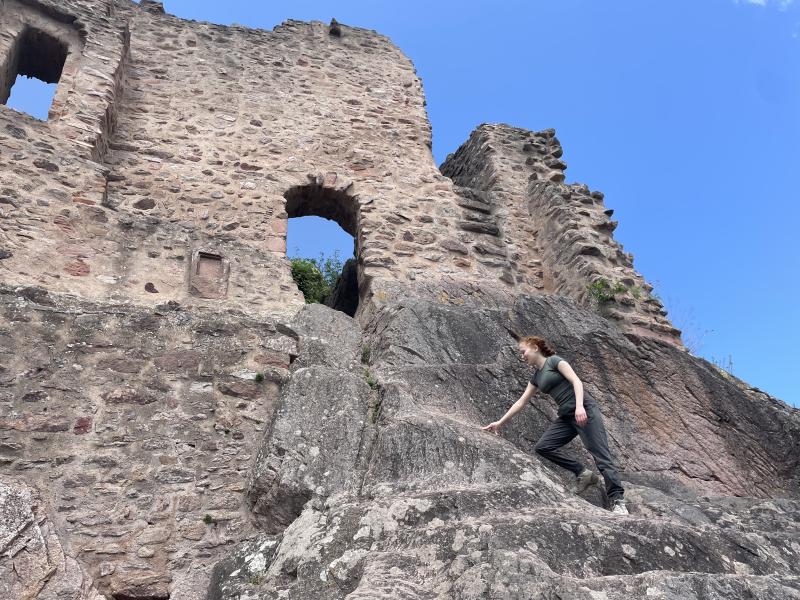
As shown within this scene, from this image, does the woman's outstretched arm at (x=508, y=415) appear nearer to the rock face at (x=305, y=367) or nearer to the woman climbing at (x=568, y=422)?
the woman climbing at (x=568, y=422)

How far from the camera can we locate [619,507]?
370cm

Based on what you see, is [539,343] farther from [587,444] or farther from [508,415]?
[587,444]

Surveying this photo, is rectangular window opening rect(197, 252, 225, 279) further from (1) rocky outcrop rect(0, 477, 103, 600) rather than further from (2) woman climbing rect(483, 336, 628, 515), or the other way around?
(2) woman climbing rect(483, 336, 628, 515)

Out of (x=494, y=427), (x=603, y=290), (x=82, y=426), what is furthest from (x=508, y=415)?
(x=603, y=290)

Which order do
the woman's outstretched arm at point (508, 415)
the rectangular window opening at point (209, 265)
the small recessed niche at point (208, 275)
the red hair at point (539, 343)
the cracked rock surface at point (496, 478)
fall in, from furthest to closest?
1. the rectangular window opening at point (209, 265)
2. the small recessed niche at point (208, 275)
3. the red hair at point (539, 343)
4. the woman's outstretched arm at point (508, 415)
5. the cracked rock surface at point (496, 478)

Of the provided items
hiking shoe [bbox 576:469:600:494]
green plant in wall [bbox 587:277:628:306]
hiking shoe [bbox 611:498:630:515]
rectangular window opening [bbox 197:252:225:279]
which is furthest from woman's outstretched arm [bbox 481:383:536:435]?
rectangular window opening [bbox 197:252:225:279]

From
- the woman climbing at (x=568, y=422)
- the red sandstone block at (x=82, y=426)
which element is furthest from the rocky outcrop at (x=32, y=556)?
the woman climbing at (x=568, y=422)

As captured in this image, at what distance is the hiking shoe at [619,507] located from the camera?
12.0ft

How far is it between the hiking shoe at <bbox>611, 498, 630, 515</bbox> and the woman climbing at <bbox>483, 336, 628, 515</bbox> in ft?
0.06

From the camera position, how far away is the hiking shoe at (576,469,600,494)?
3906mm

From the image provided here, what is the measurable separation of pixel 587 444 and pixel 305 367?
2.00 m

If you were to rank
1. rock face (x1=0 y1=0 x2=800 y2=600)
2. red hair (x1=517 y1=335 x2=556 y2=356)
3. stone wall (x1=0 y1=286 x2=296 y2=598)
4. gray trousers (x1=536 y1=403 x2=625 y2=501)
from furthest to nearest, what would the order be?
red hair (x1=517 y1=335 x2=556 y2=356), gray trousers (x1=536 y1=403 x2=625 y2=501), stone wall (x1=0 y1=286 x2=296 y2=598), rock face (x1=0 y1=0 x2=800 y2=600)

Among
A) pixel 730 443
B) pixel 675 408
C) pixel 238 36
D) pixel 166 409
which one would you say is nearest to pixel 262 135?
pixel 238 36

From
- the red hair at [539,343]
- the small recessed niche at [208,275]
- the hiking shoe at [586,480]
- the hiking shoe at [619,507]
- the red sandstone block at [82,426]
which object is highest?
the small recessed niche at [208,275]
